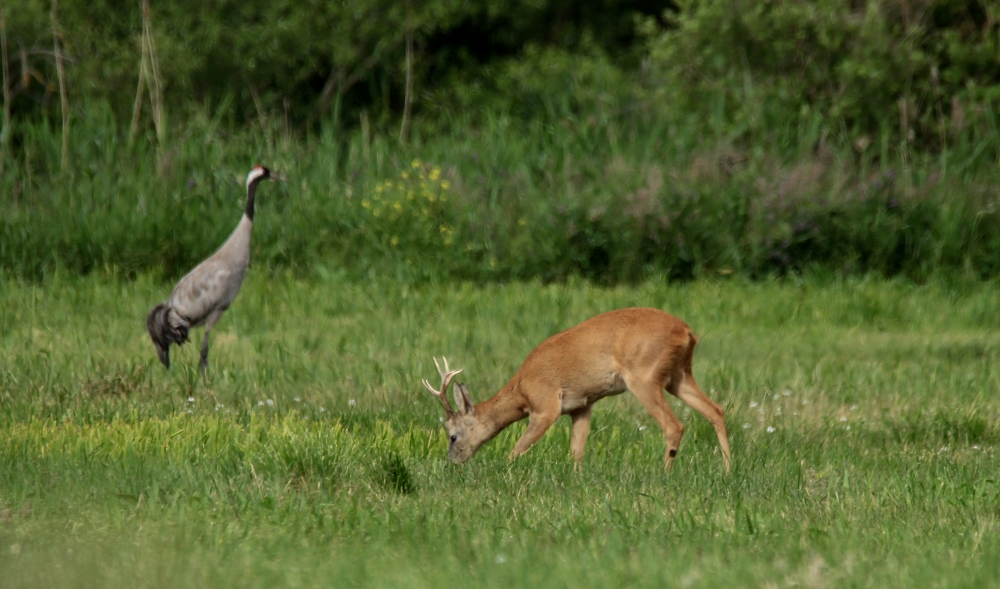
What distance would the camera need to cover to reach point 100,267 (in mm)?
14641

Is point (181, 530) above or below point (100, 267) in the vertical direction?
above

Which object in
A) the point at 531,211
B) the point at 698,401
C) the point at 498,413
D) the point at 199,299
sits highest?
the point at 698,401

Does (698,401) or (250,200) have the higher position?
(250,200)

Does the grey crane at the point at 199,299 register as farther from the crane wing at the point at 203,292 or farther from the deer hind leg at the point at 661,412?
the deer hind leg at the point at 661,412

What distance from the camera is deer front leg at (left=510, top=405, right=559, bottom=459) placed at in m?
7.99

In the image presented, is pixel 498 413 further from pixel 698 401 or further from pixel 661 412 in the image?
pixel 698 401

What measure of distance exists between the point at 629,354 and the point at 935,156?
10421mm

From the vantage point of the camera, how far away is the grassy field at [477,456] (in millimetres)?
5129

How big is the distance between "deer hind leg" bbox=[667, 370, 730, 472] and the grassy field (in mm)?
236

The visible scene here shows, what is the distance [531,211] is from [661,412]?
7.67 metres

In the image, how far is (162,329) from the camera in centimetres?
1045

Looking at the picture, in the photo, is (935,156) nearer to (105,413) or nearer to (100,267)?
(100,267)

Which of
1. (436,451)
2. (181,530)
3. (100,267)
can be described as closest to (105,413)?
(436,451)

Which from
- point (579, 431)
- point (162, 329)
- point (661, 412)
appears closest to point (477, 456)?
point (579, 431)
